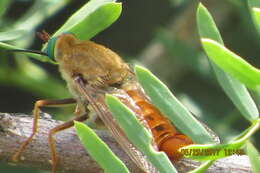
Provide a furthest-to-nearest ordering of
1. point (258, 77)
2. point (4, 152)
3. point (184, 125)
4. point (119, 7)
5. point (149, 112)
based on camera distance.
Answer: point (149, 112) < point (4, 152) < point (119, 7) < point (184, 125) < point (258, 77)

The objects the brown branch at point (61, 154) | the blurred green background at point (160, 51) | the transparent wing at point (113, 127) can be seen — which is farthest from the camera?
the blurred green background at point (160, 51)

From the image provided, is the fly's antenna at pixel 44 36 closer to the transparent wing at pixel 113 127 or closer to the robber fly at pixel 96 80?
the robber fly at pixel 96 80

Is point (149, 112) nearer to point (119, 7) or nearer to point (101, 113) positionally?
point (101, 113)

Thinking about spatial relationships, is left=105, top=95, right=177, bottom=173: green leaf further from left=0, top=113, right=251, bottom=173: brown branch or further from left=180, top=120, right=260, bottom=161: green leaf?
left=0, top=113, right=251, bottom=173: brown branch

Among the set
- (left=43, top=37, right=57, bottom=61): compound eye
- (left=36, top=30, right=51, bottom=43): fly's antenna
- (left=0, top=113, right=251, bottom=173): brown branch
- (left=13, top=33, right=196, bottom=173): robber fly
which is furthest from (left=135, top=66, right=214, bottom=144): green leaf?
(left=36, top=30, right=51, bottom=43): fly's antenna

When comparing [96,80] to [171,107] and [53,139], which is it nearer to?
[53,139]

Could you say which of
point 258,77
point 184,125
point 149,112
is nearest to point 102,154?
point 184,125

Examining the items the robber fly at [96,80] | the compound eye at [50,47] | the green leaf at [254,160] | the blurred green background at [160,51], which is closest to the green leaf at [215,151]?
the green leaf at [254,160]
